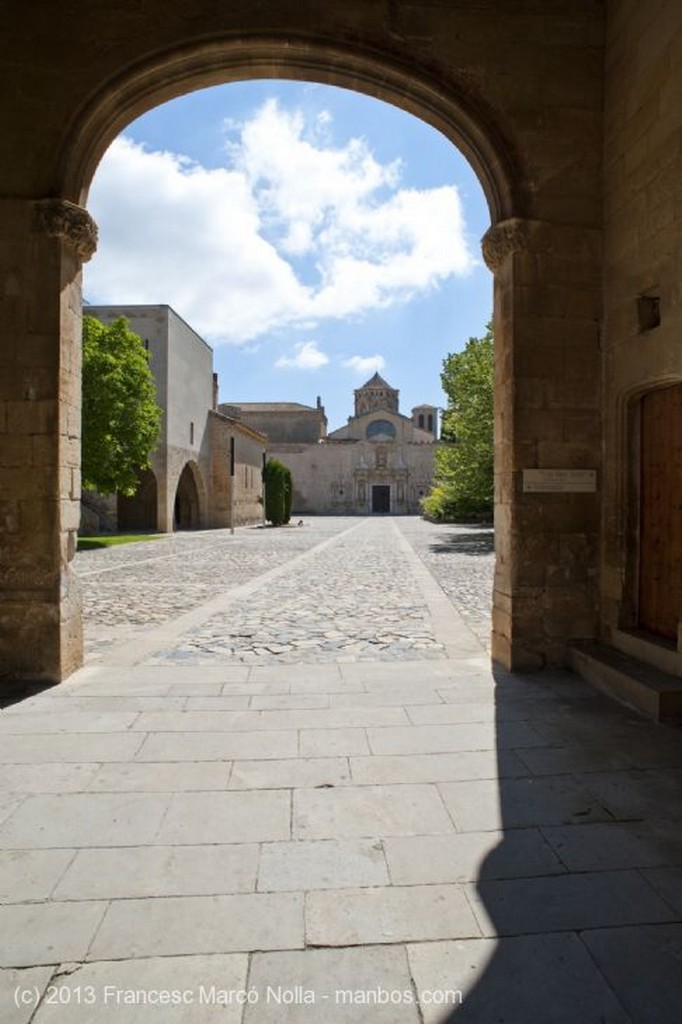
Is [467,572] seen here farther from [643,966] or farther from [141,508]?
[141,508]

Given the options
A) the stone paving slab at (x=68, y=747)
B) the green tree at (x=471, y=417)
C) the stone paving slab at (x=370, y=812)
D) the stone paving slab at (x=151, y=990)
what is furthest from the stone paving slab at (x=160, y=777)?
the green tree at (x=471, y=417)

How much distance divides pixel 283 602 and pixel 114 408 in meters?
12.9

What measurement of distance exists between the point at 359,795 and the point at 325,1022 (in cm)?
134

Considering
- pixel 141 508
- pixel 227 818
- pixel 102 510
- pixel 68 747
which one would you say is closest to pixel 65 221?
pixel 68 747

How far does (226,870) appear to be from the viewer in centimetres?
240

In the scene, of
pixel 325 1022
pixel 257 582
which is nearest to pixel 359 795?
pixel 325 1022

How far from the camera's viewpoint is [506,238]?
5246 mm

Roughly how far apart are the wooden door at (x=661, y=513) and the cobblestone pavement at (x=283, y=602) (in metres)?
1.91

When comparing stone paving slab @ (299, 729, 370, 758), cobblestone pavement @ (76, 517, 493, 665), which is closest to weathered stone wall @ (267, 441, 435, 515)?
cobblestone pavement @ (76, 517, 493, 665)

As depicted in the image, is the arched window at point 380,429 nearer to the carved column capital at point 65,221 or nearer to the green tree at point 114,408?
the green tree at point 114,408

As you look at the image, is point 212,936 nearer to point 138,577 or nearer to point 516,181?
point 516,181

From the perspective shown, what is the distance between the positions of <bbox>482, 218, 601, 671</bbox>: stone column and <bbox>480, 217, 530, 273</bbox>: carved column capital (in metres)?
0.01

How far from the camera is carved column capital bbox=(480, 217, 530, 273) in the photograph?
521 centimetres

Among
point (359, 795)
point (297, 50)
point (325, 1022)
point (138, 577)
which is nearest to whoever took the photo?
point (325, 1022)
